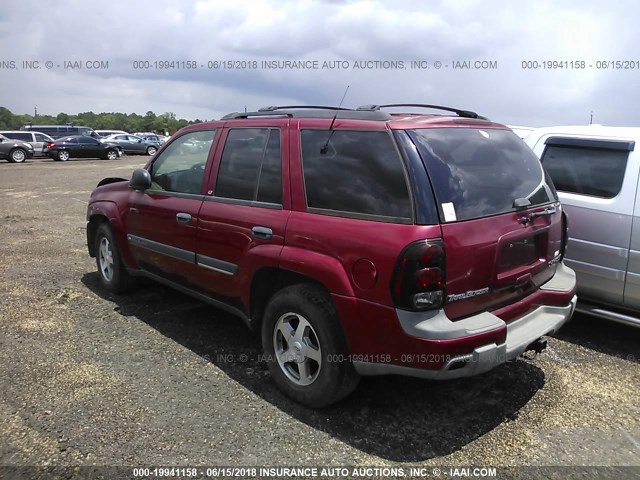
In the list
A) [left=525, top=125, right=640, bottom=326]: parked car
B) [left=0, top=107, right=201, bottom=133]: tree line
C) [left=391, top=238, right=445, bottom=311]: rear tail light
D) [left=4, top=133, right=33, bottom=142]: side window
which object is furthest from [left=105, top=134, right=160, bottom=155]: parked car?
[left=0, top=107, right=201, bottom=133]: tree line

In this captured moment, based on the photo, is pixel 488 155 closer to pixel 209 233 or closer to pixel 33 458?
pixel 209 233

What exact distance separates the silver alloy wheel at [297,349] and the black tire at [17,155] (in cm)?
2930

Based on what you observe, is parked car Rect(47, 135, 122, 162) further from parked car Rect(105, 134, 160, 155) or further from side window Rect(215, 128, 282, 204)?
side window Rect(215, 128, 282, 204)

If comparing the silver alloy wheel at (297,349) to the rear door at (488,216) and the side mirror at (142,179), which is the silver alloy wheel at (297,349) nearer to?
the rear door at (488,216)

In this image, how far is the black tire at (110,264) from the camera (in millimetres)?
5172

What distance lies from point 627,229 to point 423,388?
2.14 m

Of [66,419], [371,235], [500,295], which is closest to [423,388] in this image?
[500,295]

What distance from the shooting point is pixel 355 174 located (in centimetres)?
301

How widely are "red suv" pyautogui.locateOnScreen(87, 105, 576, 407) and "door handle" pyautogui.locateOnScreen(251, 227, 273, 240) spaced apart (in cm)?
1

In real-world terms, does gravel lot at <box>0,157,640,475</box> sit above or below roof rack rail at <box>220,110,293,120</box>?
below

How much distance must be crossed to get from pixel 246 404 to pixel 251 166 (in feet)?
5.41

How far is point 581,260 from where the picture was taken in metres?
4.32

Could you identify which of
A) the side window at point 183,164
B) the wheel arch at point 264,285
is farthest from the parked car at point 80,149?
the wheel arch at point 264,285

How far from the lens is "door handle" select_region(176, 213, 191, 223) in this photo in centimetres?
407
